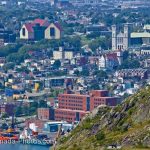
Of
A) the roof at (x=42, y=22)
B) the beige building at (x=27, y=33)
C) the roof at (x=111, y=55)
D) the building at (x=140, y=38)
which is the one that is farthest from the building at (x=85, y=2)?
the roof at (x=111, y=55)

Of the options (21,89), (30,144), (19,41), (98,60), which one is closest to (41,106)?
(21,89)

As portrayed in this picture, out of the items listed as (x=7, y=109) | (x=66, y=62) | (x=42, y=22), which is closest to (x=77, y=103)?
(x=7, y=109)

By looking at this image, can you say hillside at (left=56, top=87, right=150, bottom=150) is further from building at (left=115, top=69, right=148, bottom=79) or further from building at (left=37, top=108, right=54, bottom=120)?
building at (left=115, top=69, right=148, bottom=79)

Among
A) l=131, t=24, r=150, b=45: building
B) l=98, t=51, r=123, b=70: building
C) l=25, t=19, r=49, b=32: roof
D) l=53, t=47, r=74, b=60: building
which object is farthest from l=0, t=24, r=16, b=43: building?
l=98, t=51, r=123, b=70: building

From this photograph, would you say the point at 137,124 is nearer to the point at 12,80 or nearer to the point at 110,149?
the point at 110,149

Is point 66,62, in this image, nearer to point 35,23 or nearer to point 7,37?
point 7,37

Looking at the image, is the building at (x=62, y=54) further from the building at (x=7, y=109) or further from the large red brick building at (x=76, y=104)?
the large red brick building at (x=76, y=104)
